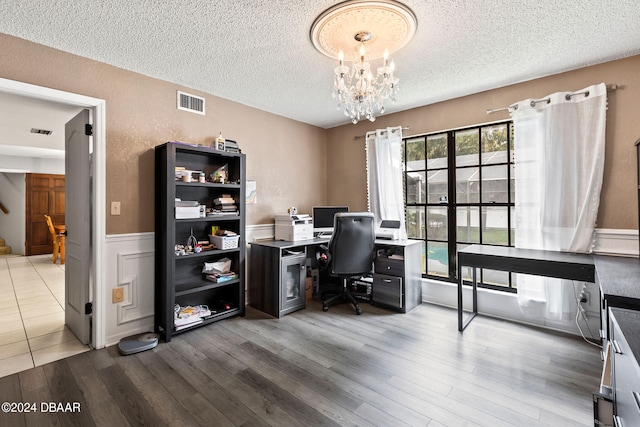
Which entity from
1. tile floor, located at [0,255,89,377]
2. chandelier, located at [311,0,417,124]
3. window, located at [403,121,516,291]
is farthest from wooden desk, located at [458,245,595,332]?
tile floor, located at [0,255,89,377]

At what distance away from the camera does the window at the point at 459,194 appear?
3.11 meters

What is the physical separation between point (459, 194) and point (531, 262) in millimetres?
1221

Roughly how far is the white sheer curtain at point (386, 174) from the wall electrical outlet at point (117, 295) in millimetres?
2875

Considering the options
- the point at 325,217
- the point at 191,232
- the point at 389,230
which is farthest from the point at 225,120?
the point at 389,230

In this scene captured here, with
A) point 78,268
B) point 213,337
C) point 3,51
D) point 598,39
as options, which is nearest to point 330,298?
point 213,337

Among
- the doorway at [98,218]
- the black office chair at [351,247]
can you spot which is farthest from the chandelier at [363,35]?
the doorway at [98,218]

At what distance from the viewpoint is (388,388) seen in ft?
6.17

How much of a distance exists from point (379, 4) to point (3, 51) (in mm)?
2574

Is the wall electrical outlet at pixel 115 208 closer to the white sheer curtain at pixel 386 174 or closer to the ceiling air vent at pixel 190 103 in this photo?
the ceiling air vent at pixel 190 103

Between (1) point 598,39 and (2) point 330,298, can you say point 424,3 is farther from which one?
(2) point 330,298

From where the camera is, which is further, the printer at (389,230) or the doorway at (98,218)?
the printer at (389,230)

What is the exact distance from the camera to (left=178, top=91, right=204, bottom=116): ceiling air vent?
2.91 metres

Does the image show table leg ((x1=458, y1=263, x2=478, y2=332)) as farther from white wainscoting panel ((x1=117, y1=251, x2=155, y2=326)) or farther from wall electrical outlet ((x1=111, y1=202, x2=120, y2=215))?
wall electrical outlet ((x1=111, y1=202, x2=120, y2=215))

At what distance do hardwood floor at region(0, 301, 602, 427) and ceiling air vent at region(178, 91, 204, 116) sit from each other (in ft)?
7.26
